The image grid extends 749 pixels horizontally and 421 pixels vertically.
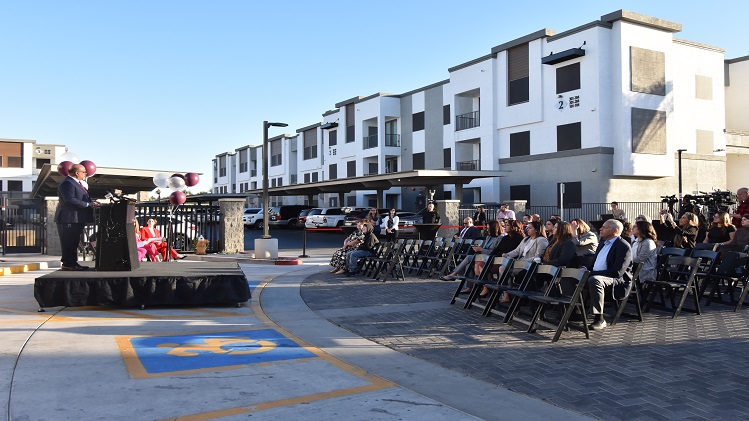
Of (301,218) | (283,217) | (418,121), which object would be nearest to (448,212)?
(301,218)

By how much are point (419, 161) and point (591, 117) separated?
16.4 meters

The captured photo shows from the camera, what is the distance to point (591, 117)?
32844 millimetres

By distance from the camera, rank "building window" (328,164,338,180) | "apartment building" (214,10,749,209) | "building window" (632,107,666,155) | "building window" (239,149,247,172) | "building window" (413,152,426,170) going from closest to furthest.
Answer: "apartment building" (214,10,749,209), "building window" (632,107,666,155), "building window" (413,152,426,170), "building window" (328,164,338,180), "building window" (239,149,247,172)

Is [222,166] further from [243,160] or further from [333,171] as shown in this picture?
[333,171]

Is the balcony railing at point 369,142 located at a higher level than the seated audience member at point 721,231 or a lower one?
higher

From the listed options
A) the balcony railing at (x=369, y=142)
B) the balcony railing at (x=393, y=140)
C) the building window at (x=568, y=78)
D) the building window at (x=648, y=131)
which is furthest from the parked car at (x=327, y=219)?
the building window at (x=648, y=131)

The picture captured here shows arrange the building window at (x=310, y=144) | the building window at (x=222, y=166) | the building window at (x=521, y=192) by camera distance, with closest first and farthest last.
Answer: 1. the building window at (x=521, y=192)
2. the building window at (x=310, y=144)
3. the building window at (x=222, y=166)

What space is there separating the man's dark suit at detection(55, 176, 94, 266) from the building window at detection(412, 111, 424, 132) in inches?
1474

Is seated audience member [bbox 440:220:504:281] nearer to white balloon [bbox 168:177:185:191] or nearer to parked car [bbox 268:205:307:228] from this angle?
white balloon [bbox 168:177:185:191]

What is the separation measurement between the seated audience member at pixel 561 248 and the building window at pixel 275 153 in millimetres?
63717

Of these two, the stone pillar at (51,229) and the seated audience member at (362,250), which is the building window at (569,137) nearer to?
the seated audience member at (362,250)

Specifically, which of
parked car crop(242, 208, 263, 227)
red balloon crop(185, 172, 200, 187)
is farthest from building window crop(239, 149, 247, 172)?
red balloon crop(185, 172, 200, 187)

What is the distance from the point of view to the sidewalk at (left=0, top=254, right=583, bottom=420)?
473cm

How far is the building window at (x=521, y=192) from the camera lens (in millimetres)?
36375
